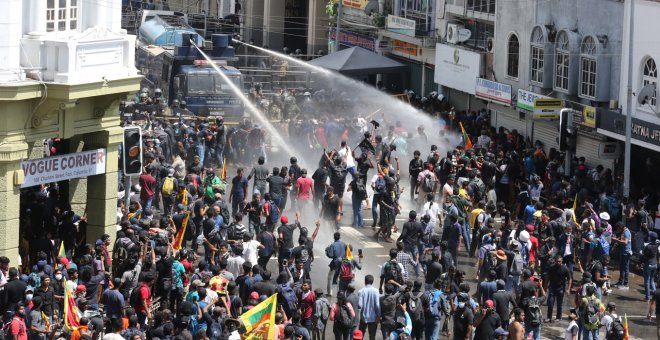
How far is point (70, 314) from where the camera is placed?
886 inches

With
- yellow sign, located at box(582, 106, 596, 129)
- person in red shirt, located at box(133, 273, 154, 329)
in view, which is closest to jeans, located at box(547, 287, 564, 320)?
person in red shirt, located at box(133, 273, 154, 329)

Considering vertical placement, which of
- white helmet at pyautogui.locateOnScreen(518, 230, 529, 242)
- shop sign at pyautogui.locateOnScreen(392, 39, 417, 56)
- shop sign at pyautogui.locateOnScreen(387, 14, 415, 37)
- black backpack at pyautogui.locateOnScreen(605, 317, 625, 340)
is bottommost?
black backpack at pyautogui.locateOnScreen(605, 317, 625, 340)

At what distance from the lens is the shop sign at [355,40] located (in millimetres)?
56031

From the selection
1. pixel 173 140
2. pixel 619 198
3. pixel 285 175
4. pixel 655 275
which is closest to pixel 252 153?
pixel 173 140

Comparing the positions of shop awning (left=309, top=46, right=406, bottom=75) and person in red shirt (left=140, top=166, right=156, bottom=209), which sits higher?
shop awning (left=309, top=46, right=406, bottom=75)

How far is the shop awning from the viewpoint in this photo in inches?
1965

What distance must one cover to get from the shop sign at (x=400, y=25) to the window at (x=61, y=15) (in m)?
26.2

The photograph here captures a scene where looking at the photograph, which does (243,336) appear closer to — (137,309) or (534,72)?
(137,309)

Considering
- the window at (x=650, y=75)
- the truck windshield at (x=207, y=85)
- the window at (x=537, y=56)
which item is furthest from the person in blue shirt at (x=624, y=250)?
the truck windshield at (x=207, y=85)

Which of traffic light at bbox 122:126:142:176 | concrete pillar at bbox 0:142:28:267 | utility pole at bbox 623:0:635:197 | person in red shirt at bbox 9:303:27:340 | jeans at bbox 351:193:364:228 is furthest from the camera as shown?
utility pole at bbox 623:0:635:197

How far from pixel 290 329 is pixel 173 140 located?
18412mm

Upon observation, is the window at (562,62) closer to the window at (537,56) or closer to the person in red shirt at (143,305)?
the window at (537,56)

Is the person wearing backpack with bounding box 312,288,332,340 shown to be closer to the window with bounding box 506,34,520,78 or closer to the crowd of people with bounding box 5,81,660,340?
the crowd of people with bounding box 5,81,660,340

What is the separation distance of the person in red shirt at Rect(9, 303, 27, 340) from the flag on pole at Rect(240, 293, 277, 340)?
10.1 feet
